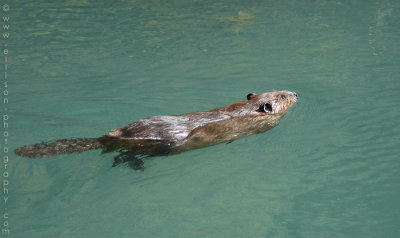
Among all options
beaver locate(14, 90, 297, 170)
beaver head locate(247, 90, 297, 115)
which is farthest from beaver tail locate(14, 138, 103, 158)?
beaver head locate(247, 90, 297, 115)

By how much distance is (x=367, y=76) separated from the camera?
6.75 metres

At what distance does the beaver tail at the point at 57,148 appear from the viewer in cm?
421

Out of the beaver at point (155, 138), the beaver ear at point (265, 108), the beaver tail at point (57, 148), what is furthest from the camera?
the beaver ear at point (265, 108)

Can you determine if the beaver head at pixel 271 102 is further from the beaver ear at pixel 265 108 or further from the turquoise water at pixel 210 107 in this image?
the turquoise water at pixel 210 107

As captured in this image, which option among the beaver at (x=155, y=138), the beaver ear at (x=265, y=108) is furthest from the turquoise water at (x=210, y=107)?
the beaver ear at (x=265, y=108)

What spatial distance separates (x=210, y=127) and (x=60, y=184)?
1.65 metres

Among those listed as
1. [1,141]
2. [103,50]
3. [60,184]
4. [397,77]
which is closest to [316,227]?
[60,184]

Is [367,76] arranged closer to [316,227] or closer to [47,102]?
[316,227]

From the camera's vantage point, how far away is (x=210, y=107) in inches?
237

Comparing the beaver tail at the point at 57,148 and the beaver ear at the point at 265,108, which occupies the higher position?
the beaver tail at the point at 57,148

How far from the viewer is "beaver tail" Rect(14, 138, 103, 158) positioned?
421cm

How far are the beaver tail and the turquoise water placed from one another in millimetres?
154

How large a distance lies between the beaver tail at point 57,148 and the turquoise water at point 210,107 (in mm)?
154

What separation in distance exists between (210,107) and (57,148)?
7.80 feet
